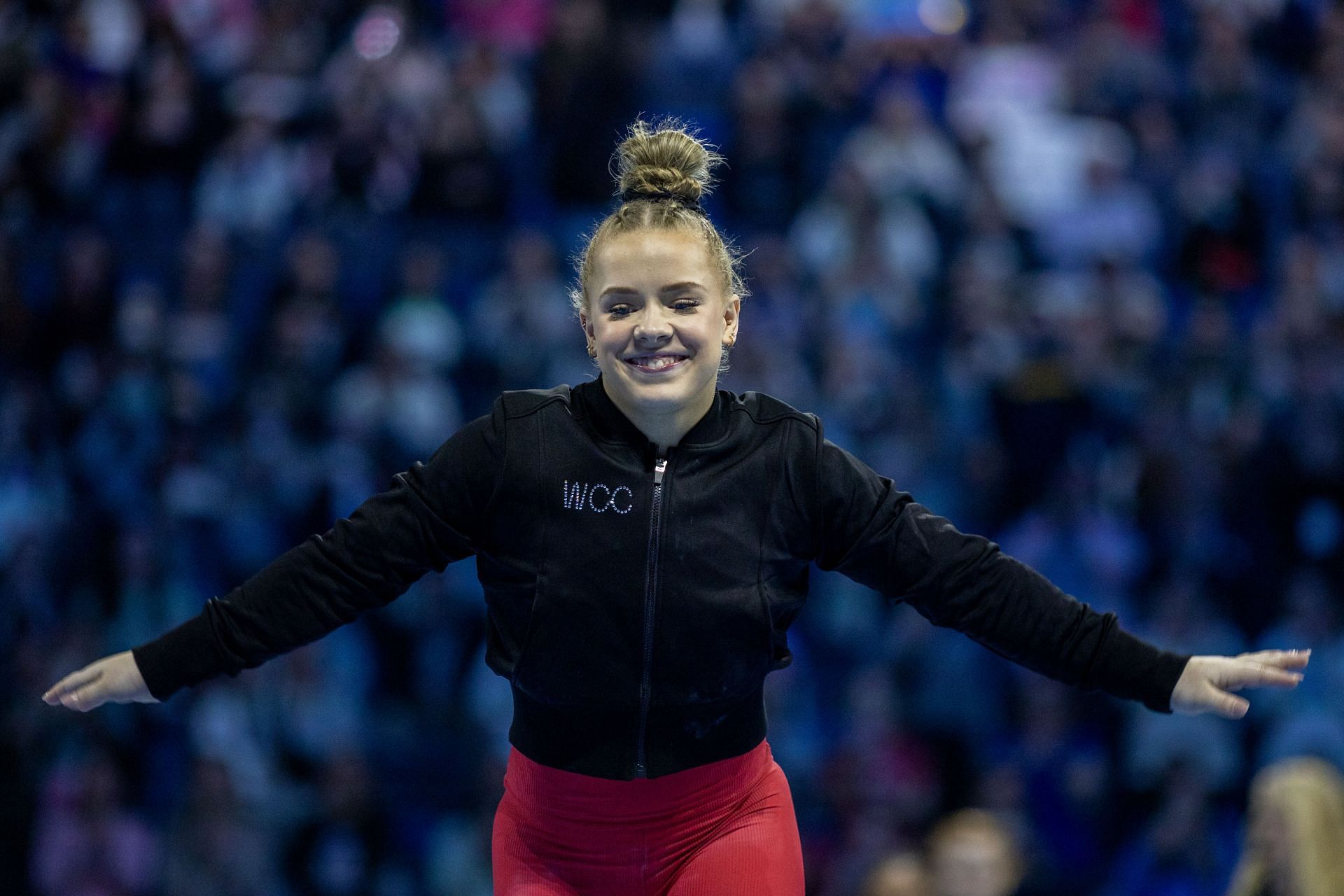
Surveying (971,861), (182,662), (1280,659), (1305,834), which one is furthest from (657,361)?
(1305,834)

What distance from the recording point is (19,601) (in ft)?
24.2

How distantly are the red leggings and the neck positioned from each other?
2.05 feet

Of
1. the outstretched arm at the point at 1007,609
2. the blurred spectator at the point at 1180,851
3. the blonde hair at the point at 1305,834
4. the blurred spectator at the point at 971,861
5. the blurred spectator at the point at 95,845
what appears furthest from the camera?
the blurred spectator at the point at 95,845

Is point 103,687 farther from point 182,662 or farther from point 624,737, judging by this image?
point 624,737

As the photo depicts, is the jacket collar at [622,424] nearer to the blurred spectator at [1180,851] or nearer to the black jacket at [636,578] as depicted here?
the black jacket at [636,578]

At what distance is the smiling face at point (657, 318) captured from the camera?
2.79 metres

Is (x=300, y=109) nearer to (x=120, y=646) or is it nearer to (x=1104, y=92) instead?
(x=120, y=646)

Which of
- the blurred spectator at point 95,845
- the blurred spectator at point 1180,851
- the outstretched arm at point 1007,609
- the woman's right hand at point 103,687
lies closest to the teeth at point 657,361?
the outstretched arm at point 1007,609

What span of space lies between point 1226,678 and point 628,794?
1.15m

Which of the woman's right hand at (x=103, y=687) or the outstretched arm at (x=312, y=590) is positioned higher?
the outstretched arm at (x=312, y=590)

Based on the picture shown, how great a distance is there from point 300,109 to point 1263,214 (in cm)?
537

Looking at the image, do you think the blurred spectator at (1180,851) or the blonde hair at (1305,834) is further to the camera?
the blurred spectator at (1180,851)

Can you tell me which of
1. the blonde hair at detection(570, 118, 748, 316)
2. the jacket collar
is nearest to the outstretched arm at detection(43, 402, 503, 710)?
the jacket collar

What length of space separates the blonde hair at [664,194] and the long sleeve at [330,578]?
0.42m
